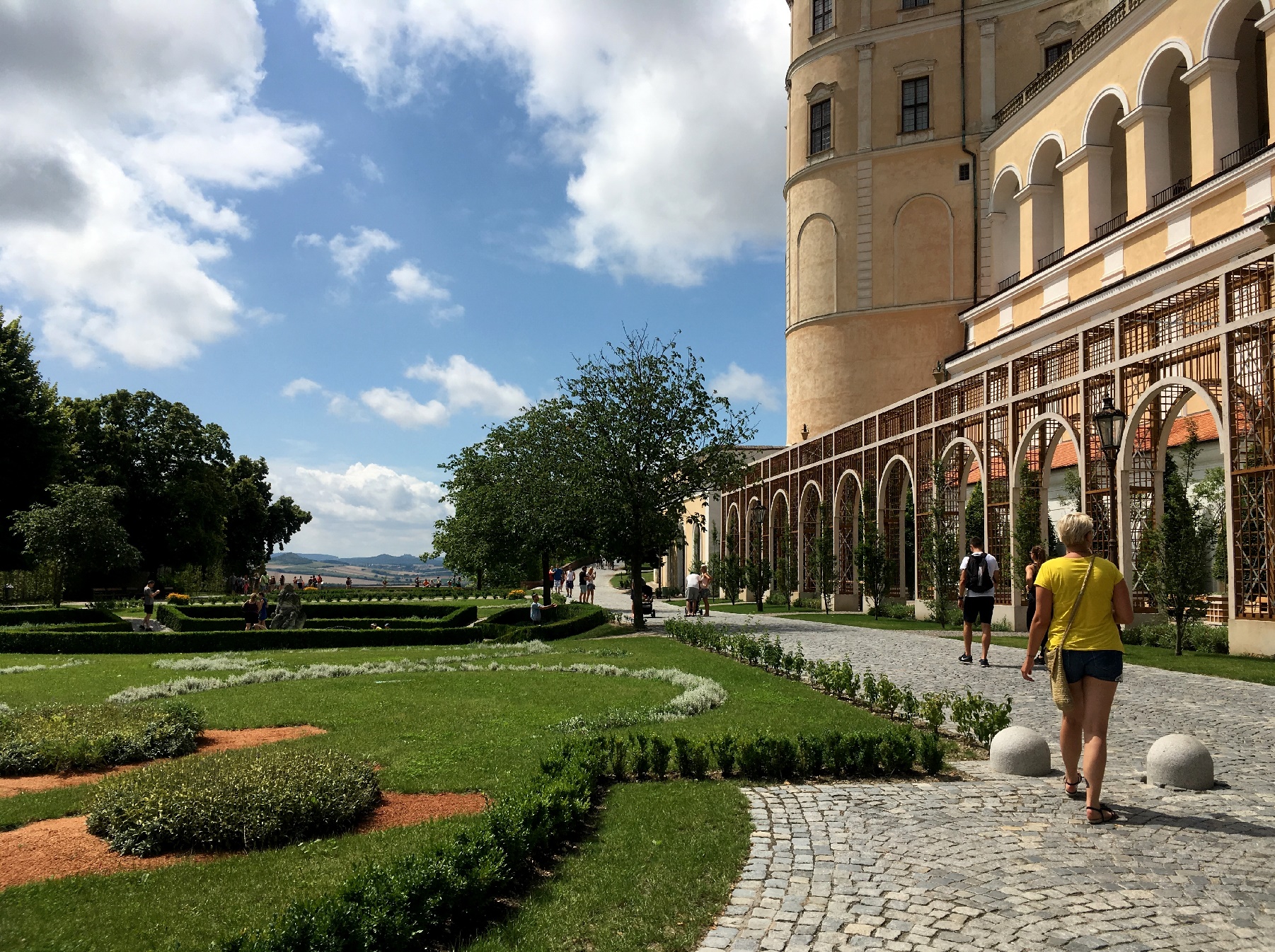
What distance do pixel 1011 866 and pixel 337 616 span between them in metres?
28.4

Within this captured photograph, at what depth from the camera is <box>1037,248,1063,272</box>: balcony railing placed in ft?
103

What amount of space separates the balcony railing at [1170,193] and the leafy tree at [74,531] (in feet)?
132

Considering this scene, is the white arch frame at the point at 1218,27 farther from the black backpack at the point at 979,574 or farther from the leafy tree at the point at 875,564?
the black backpack at the point at 979,574

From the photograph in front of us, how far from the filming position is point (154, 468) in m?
54.2

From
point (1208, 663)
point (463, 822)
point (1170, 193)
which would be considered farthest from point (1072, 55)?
point (463, 822)

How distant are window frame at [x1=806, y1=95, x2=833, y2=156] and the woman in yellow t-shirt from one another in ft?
127

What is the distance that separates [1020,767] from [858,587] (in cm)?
2642

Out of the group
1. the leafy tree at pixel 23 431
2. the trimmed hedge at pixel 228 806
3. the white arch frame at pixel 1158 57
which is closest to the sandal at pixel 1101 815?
the trimmed hedge at pixel 228 806

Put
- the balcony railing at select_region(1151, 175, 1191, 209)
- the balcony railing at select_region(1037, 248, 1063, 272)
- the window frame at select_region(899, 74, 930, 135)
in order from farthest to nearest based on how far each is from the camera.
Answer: the window frame at select_region(899, 74, 930, 135), the balcony railing at select_region(1037, 248, 1063, 272), the balcony railing at select_region(1151, 175, 1191, 209)

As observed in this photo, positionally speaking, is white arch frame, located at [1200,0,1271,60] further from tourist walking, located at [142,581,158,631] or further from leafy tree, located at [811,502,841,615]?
tourist walking, located at [142,581,158,631]

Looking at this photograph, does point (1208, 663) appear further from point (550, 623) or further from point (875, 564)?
point (550, 623)

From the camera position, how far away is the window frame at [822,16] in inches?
1656

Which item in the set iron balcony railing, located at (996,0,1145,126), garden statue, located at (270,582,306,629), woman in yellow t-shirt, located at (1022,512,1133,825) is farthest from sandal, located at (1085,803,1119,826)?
iron balcony railing, located at (996,0,1145,126)

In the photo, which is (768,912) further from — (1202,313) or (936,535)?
(936,535)
